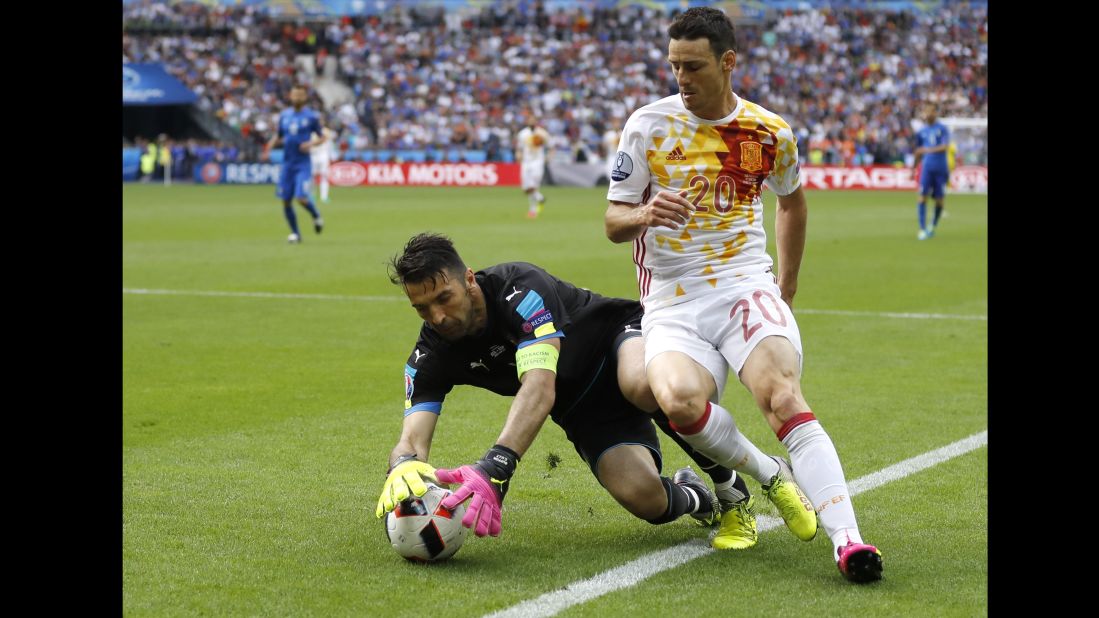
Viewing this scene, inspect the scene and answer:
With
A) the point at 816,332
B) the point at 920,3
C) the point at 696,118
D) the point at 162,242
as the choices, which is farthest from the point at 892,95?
the point at 696,118

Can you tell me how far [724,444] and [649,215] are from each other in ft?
2.84

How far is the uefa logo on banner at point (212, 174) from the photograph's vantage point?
43.2 m

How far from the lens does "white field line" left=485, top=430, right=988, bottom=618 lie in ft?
13.9

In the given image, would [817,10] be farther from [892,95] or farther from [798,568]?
[798,568]

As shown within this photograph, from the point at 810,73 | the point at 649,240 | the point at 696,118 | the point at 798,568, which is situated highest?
the point at 810,73

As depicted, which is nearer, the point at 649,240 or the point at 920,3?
the point at 649,240

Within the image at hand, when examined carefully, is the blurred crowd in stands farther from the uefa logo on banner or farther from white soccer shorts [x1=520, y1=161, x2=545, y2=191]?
white soccer shorts [x1=520, y1=161, x2=545, y2=191]

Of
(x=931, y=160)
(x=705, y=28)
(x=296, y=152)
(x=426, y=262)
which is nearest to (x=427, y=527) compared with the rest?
(x=426, y=262)

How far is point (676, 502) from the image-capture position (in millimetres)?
5211

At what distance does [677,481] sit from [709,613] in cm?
127

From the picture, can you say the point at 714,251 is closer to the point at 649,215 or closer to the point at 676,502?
the point at 649,215

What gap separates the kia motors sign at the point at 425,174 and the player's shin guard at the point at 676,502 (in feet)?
119

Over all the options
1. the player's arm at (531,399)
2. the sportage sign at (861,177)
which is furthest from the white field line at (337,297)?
the sportage sign at (861,177)
